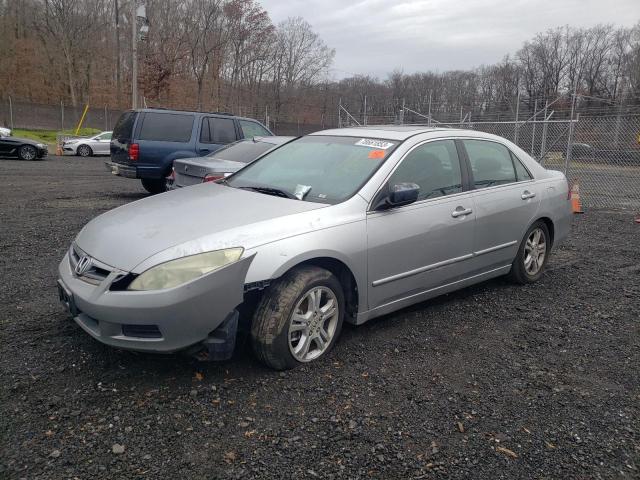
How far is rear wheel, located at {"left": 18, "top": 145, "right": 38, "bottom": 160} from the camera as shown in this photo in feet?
62.5

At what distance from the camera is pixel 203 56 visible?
49250 millimetres

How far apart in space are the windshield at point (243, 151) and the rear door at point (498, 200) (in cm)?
423

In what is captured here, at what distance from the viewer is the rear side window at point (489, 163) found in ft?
15.5

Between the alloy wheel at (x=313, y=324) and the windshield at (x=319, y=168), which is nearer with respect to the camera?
the alloy wheel at (x=313, y=324)

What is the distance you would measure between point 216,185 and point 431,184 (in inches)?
71.4

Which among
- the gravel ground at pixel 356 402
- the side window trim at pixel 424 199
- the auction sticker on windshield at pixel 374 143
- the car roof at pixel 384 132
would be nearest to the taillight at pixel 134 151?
A: the gravel ground at pixel 356 402

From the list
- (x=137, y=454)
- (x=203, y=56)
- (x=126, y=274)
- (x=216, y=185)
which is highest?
(x=203, y=56)

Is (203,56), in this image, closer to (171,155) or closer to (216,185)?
(171,155)

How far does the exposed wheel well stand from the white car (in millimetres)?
23501

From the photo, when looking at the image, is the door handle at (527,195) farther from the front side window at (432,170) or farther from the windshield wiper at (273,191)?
the windshield wiper at (273,191)

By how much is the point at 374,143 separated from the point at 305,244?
4.62ft

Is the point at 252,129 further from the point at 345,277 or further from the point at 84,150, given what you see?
the point at 84,150

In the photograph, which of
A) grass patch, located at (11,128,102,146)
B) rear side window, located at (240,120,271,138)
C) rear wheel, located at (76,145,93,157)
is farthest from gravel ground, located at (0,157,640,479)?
grass patch, located at (11,128,102,146)

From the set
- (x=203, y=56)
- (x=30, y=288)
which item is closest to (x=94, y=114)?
(x=203, y=56)
